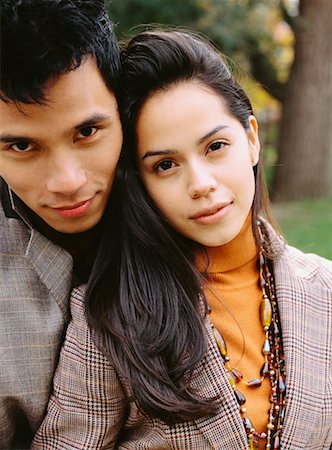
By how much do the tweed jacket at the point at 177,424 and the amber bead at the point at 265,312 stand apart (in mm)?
37

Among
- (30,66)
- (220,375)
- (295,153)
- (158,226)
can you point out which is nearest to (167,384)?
(220,375)

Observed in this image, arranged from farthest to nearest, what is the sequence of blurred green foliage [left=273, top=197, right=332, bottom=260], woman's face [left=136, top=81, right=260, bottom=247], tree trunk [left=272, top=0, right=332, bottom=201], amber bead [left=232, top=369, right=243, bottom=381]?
1. tree trunk [left=272, top=0, right=332, bottom=201]
2. blurred green foliage [left=273, top=197, right=332, bottom=260]
3. amber bead [left=232, top=369, right=243, bottom=381]
4. woman's face [left=136, top=81, right=260, bottom=247]

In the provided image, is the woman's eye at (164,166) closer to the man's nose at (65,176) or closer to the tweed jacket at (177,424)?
the man's nose at (65,176)

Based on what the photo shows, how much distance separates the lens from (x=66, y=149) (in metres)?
1.92

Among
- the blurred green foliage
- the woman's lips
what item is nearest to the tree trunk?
the blurred green foliage

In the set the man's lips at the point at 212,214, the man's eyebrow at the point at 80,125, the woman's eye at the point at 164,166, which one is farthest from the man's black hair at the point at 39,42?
the man's lips at the point at 212,214

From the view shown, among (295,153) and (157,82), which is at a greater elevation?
(157,82)

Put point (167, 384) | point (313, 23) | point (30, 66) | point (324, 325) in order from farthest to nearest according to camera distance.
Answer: point (313, 23), point (324, 325), point (167, 384), point (30, 66)

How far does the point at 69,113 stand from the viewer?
188 cm

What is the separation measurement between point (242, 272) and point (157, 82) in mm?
667

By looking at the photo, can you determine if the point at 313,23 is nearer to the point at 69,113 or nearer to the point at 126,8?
the point at 126,8

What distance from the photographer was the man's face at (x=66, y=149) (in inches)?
73.7

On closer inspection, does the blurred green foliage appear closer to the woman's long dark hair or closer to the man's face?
the woman's long dark hair

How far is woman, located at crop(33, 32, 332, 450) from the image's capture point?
2.00 m
